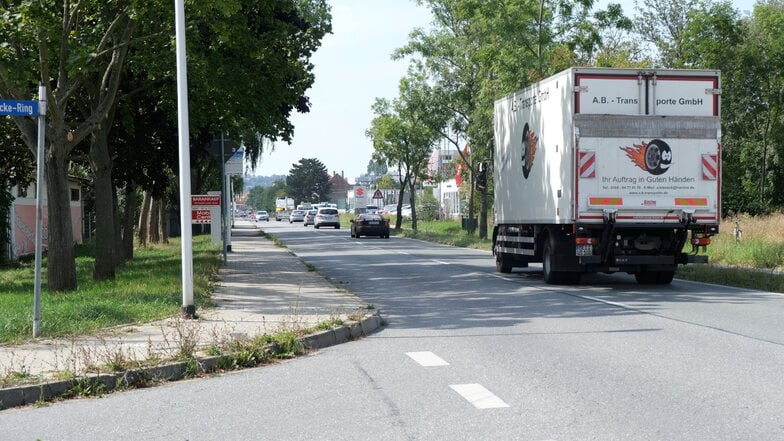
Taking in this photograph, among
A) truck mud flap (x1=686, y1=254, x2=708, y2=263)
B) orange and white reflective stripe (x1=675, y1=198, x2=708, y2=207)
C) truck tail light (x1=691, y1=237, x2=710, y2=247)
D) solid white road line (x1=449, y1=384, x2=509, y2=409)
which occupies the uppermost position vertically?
orange and white reflective stripe (x1=675, y1=198, x2=708, y2=207)

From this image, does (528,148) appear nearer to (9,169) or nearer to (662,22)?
(9,169)

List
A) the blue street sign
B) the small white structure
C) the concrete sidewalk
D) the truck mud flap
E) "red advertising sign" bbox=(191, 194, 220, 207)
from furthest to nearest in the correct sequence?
the small white structure, "red advertising sign" bbox=(191, 194, 220, 207), the truck mud flap, the blue street sign, the concrete sidewalk

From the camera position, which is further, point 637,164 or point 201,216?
point 201,216

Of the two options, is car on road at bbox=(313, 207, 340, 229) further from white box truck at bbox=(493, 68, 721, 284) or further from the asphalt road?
the asphalt road

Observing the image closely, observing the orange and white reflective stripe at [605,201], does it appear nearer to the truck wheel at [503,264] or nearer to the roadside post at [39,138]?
the truck wheel at [503,264]

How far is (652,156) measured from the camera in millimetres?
16422

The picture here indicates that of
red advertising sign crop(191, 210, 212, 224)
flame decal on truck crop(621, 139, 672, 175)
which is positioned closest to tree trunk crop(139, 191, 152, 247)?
red advertising sign crop(191, 210, 212, 224)

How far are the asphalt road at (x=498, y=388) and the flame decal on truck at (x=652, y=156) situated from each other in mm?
3569

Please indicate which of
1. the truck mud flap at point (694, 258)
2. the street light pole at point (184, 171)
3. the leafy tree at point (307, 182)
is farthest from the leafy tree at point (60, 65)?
the leafy tree at point (307, 182)

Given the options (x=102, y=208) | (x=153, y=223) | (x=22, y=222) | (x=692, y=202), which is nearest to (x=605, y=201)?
(x=692, y=202)

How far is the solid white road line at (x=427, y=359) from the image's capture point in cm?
912

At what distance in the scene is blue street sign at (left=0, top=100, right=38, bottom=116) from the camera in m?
10.0

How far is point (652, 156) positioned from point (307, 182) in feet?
547

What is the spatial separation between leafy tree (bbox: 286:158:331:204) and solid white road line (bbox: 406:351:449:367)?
172183 millimetres
